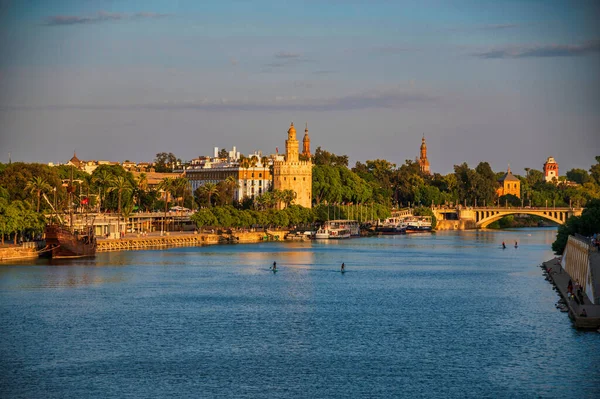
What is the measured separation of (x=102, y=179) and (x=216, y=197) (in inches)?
760

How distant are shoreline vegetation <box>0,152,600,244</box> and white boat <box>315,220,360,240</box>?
11.9 ft

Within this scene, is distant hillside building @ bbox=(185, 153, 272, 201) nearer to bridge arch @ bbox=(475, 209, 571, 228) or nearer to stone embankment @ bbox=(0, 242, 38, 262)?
bridge arch @ bbox=(475, 209, 571, 228)

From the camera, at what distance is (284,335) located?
4797 cm

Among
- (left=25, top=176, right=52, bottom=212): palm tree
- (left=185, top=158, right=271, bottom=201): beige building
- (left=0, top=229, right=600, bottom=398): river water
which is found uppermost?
(left=185, top=158, right=271, bottom=201): beige building

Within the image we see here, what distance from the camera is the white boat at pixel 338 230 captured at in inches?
5487

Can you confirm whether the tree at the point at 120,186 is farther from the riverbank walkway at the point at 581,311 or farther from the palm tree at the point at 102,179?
the riverbank walkway at the point at 581,311

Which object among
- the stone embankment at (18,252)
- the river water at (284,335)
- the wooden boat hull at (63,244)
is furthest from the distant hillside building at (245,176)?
the river water at (284,335)

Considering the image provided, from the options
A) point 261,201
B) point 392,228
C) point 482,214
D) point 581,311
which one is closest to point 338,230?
point 261,201

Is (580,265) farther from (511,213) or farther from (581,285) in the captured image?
(511,213)

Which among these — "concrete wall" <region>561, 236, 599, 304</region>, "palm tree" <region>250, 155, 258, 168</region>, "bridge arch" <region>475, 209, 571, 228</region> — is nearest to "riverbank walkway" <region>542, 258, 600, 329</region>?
"concrete wall" <region>561, 236, 599, 304</region>

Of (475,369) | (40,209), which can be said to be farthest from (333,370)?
(40,209)

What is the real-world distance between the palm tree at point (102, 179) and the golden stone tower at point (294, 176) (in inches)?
1173

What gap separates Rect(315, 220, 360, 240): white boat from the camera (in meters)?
139

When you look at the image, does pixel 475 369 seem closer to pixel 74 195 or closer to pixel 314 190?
pixel 74 195
